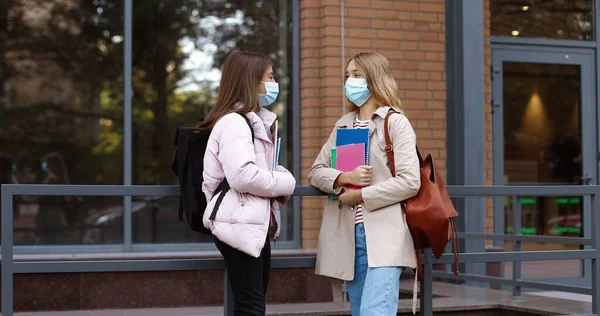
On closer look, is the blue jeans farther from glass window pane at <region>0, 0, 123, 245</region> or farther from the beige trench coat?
glass window pane at <region>0, 0, 123, 245</region>

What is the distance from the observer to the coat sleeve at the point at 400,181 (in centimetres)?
426

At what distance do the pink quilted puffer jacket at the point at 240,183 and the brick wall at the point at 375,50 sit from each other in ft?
12.3

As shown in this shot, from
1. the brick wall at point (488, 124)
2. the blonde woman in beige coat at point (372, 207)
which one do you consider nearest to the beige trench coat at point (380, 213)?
the blonde woman in beige coat at point (372, 207)

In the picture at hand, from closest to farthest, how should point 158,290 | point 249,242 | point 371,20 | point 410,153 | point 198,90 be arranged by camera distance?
1. point 249,242
2. point 410,153
3. point 158,290
4. point 371,20
5. point 198,90

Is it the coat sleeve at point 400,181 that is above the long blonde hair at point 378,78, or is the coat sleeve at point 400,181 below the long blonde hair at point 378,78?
below

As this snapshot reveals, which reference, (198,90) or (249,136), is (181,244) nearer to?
(198,90)

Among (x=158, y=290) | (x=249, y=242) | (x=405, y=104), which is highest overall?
(x=405, y=104)

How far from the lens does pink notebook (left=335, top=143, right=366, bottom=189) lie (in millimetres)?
4379

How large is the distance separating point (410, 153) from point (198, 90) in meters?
4.73

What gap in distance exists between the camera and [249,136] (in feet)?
13.4

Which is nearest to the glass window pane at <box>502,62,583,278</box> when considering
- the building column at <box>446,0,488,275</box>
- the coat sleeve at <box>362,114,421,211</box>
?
the building column at <box>446,0,488,275</box>

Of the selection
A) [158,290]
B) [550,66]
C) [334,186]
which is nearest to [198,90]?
[158,290]

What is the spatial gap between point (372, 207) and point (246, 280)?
2.19ft

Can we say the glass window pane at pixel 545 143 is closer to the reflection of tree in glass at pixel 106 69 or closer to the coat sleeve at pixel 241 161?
Result: the reflection of tree in glass at pixel 106 69
